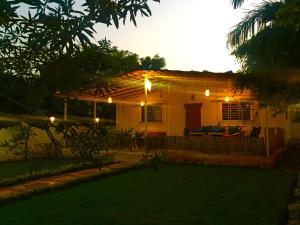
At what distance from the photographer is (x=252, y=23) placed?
39.7 feet

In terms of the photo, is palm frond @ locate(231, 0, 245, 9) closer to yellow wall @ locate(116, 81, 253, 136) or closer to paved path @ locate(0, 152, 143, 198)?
paved path @ locate(0, 152, 143, 198)

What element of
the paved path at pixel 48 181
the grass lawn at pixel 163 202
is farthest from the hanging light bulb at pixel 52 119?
the paved path at pixel 48 181

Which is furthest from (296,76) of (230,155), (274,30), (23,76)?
(23,76)

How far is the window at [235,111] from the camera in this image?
64.5ft

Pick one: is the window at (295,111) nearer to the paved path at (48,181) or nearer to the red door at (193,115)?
the paved path at (48,181)

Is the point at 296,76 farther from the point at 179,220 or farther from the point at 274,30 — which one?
the point at 179,220

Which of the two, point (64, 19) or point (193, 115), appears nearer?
point (64, 19)

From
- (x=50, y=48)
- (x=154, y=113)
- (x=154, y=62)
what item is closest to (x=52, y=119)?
(x=50, y=48)

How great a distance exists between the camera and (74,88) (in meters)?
2.71

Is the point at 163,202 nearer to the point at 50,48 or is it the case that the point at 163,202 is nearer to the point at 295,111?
the point at 295,111

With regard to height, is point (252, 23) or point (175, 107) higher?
point (252, 23)

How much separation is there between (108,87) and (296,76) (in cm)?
735

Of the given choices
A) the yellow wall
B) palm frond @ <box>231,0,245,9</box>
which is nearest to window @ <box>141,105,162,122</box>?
the yellow wall

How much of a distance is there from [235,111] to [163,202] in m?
12.2
